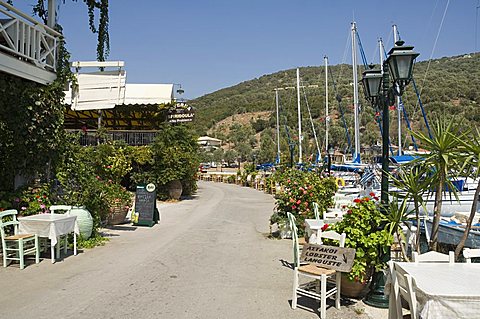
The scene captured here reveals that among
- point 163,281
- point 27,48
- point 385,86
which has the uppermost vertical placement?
point 27,48

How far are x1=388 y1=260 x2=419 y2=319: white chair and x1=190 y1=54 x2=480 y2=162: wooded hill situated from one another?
995 inches

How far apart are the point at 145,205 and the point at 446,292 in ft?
37.4

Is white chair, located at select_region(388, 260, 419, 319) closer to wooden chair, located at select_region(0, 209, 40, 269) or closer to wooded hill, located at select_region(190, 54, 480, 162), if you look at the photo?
wooden chair, located at select_region(0, 209, 40, 269)

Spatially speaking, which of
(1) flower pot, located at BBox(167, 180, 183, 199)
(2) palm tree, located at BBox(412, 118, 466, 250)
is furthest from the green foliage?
(2) palm tree, located at BBox(412, 118, 466, 250)

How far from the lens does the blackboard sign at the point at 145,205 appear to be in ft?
46.2

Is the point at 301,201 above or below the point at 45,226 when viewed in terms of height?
above

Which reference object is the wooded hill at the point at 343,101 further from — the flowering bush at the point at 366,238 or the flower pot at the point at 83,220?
the flowering bush at the point at 366,238

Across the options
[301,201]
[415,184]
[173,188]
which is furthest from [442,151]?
[173,188]

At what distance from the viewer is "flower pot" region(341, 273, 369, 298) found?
6473 millimetres

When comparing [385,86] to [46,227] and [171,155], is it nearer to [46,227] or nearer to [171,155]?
[46,227]

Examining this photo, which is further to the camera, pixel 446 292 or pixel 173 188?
pixel 173 188

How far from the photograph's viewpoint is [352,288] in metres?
6.51

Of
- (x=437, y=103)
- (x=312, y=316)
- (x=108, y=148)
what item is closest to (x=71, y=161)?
(x=108, y=148)

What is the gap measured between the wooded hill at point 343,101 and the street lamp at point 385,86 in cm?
2245
